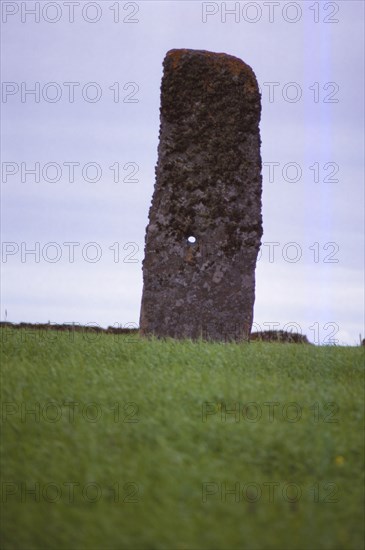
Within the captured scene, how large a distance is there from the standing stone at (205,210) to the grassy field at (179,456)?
8.19 ft

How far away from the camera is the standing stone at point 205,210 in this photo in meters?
10.9

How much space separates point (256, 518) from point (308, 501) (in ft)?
1.85

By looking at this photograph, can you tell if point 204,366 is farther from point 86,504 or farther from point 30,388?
point 86,504

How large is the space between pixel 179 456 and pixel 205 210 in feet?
20.0

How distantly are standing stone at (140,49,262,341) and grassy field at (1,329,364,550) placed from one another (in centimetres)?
249

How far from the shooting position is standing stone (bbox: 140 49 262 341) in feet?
35.7
